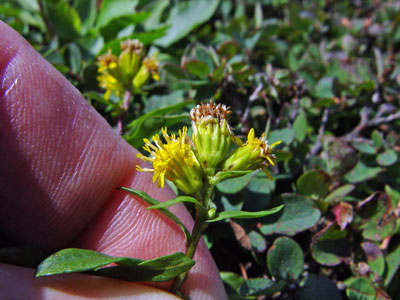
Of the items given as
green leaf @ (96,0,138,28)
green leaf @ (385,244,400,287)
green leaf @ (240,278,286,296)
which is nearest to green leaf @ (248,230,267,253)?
green leaf @ (240,278,286,296)

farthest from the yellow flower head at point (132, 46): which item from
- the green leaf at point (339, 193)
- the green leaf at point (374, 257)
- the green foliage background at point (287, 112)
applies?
the green leaf at point (374, 257)

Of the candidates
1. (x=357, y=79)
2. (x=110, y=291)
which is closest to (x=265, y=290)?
(x=110, y=291)

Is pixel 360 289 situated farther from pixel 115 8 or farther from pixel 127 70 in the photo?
pixel 115 8

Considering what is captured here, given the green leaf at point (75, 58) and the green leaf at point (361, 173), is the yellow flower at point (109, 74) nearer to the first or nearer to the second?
the green leaf at point (75, 58)

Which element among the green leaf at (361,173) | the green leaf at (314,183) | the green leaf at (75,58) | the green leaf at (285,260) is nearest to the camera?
the green leaf at (285,260)

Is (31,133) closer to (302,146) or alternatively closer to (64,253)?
(64,253)

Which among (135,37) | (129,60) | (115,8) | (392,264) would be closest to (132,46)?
(129,60)
